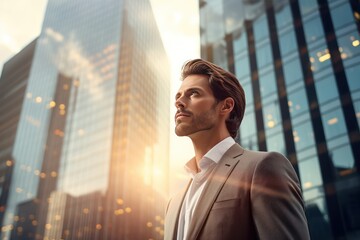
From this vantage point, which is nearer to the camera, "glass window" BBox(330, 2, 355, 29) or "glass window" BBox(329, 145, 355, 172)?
"glass window" BBox(329, 145, 355, 172)

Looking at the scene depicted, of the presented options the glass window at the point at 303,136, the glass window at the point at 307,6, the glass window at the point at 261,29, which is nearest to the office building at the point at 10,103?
the glass window at the point at 261,29

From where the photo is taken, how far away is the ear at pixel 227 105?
297 centimetres

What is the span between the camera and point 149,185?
111m

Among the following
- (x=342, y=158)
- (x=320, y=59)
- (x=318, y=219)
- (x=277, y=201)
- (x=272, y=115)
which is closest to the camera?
(x=277, y=201)

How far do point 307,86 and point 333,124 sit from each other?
201 inches

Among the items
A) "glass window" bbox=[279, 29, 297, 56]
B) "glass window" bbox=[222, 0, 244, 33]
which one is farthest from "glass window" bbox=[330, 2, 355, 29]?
"glass window" bbox=[222, 0, 244, 33]

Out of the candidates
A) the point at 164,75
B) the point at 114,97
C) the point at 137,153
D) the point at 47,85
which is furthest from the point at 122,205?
the point at 164,75

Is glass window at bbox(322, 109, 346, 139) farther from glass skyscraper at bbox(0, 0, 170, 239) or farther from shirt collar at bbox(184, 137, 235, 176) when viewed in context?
glass skyscraper at bbox(0, 0, 170, 239)

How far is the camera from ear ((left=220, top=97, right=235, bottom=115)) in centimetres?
297

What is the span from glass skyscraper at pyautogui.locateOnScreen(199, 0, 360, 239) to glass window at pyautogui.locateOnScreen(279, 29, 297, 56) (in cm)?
11

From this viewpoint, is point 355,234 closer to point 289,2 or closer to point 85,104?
point 289,2

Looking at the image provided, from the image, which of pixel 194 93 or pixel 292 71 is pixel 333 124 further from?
pixel 194 93

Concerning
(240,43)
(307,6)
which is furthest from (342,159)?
(240,43)

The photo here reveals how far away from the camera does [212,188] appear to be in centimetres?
243
